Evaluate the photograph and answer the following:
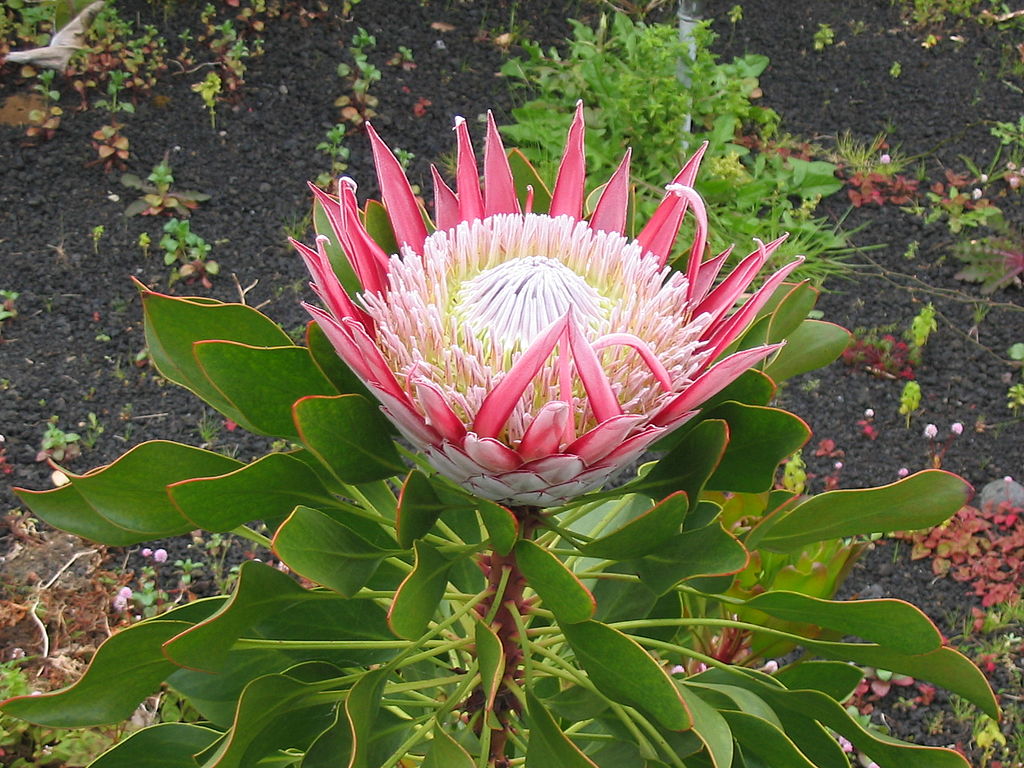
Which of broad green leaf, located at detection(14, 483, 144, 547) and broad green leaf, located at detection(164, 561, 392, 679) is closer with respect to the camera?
broad green leaf, located at detection(164, 561, 392, 679)

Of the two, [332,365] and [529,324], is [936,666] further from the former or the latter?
[332,365]

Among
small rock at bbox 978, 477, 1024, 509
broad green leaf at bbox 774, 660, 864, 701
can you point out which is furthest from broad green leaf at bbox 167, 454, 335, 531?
small rock at bbox 978, 477, 1024, 509

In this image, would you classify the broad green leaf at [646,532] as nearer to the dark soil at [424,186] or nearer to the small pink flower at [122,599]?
the small pink flower at [122,599]

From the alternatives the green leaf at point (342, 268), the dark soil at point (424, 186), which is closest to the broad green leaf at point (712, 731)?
the green leaf at point (342, 268)

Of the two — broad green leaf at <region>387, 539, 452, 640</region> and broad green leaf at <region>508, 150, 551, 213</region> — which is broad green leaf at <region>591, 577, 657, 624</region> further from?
broad green leaf at <region>508, 150, 551, 213</region>

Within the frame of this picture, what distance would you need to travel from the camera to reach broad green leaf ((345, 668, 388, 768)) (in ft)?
3.46

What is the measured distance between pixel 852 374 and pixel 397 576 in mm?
2347

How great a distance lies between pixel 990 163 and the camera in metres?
4.09

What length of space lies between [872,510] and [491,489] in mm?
413

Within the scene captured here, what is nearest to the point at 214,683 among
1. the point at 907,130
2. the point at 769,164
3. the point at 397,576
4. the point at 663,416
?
the point at 397,576

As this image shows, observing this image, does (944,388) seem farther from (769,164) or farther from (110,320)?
(110,320)

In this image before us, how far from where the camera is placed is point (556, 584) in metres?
0.97

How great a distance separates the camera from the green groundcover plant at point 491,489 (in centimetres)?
97

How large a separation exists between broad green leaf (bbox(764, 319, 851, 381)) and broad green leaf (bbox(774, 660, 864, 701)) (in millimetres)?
378
